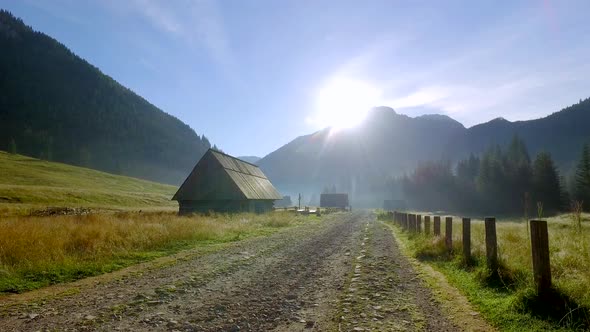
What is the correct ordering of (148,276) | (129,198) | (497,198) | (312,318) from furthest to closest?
(497,198) → (129,198) → (148,276) → (312,318)

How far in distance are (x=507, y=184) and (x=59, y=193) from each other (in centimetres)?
8098

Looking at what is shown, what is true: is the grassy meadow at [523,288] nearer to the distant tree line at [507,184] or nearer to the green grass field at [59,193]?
the green grass field at [59,193]

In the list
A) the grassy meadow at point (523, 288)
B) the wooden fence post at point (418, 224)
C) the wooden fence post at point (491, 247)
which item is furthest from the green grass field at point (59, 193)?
the wooden fence post at point (491, 247)

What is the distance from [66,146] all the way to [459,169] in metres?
194

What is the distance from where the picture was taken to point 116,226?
15.5m

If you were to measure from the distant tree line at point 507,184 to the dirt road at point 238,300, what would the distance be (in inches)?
1793

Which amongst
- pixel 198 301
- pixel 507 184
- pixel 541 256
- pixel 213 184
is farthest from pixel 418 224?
pixel 507 184

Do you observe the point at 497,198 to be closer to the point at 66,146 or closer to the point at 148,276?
the point at 148,276

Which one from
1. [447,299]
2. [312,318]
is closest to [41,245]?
[312,318]

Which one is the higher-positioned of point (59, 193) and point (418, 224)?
point (59, 193)

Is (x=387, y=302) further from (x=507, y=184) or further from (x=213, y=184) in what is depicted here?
(x=507, y=184)

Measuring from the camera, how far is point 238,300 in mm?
6566

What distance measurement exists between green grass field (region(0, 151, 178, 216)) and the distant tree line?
203ft

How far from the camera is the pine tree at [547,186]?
63.2 meters
